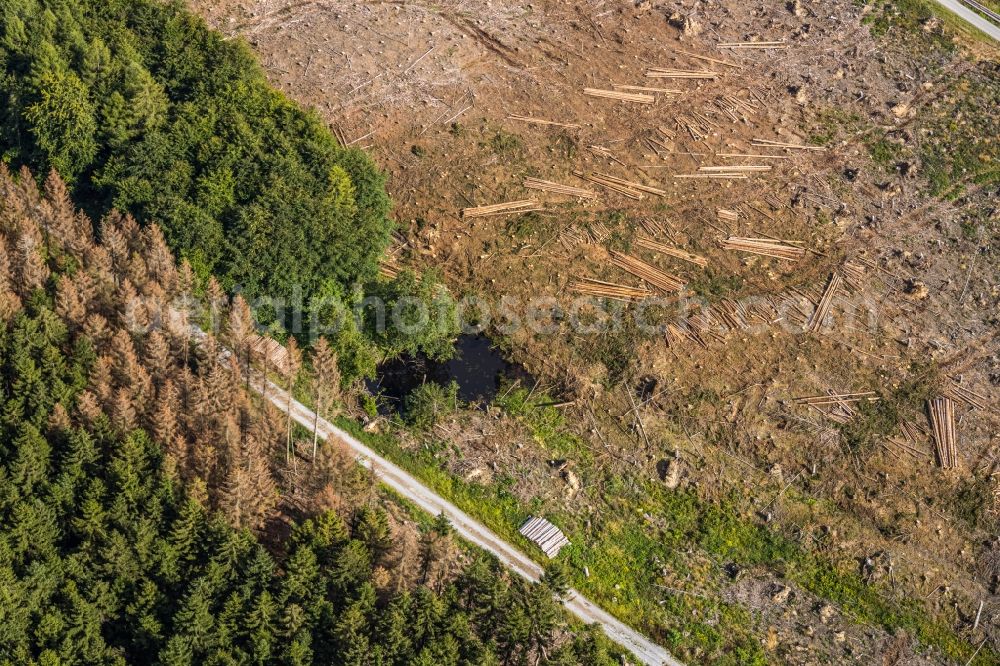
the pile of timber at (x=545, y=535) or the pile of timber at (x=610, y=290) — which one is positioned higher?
the pile of timber at (x=610, y=290)

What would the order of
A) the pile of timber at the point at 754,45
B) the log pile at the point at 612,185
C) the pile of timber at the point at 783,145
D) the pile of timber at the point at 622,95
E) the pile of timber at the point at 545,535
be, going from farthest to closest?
1. the pile of timber at the point at 754,45
2. the pile of timber at the point at 622,95
3. the pile of timber at the point at 783,145
4. the log pile at the point at 612,185
5. the pile of timber at the point at 545,535

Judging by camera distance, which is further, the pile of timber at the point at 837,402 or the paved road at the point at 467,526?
the pile of timber at the point at 837,402

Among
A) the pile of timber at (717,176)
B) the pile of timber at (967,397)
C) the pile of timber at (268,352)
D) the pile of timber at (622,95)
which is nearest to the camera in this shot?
the pile of timber at (268,352)

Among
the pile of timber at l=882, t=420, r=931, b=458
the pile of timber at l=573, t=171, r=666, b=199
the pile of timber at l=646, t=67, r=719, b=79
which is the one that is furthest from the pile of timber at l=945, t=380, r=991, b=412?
the pile of timber at l=646, t=67, r=719, b=79

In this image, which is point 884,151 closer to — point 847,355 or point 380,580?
point 847,355

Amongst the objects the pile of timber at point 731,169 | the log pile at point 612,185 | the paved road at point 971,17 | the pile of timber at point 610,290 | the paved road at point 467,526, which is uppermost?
the paved road at point 971,17

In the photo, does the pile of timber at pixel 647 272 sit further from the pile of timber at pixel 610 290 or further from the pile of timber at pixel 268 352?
the pile of timber at pixel 268 352

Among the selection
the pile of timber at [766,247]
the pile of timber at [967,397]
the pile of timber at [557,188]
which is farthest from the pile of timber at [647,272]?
the pile of timber at [967,397]
